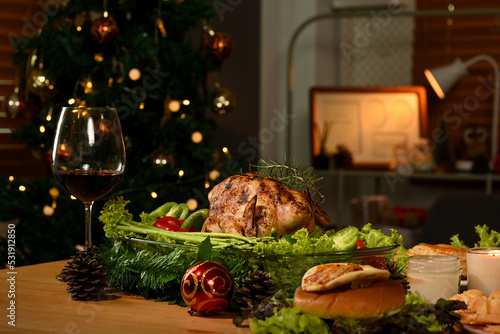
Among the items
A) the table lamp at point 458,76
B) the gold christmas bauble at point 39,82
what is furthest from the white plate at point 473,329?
the table lamp at point 458,76

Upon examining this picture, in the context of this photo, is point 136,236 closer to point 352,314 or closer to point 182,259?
point 182,259

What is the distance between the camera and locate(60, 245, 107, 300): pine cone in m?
1.04

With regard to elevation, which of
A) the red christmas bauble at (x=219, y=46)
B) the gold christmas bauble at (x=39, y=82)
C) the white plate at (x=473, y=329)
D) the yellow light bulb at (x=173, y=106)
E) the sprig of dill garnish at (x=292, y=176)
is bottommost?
the white plate at (x=473, y=329)

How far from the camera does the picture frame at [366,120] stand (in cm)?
411

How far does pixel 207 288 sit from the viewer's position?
916mm

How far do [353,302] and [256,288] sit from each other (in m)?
0.17

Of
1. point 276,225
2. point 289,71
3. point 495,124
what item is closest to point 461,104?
point 495,124

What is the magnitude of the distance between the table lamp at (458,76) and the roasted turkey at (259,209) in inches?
119

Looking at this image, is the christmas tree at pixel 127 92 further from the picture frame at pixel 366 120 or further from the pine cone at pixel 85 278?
the picture frame at pixel 366 120

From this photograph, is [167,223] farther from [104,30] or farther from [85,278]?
[104,30]

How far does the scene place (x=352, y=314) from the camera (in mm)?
781

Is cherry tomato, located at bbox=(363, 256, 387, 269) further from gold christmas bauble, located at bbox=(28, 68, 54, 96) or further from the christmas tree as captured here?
gold christmas bauble, located at bbox=(28, 68, 54, 96)

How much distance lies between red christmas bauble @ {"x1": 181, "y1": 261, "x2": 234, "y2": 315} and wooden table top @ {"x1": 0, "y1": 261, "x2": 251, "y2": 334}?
0.02 meters

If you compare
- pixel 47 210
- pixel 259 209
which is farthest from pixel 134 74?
pixel 259 209
